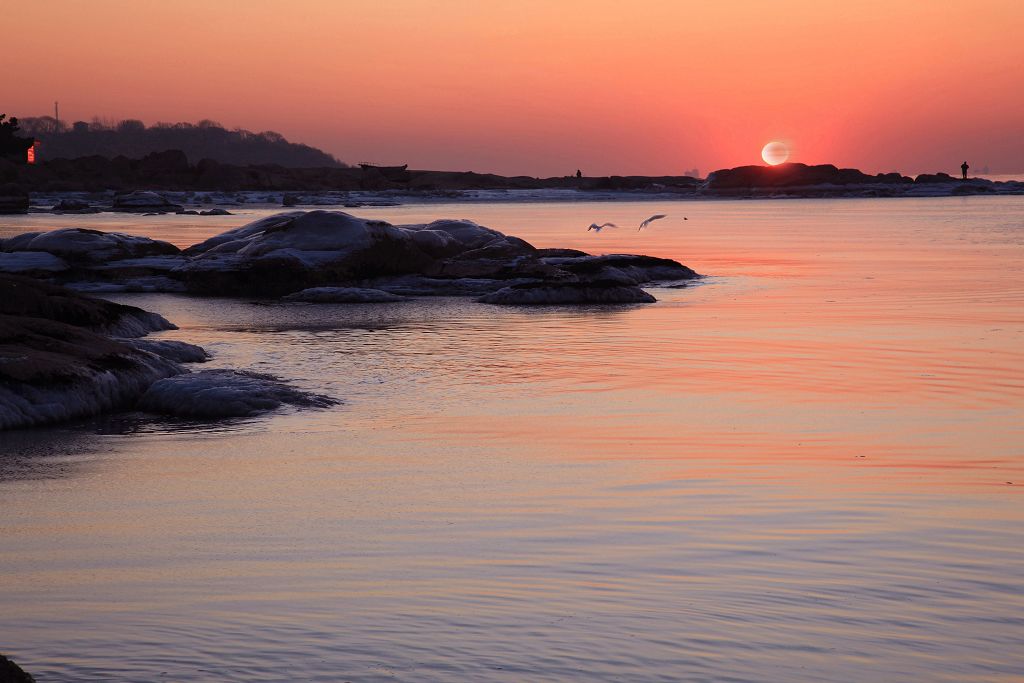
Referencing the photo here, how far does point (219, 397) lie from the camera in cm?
1013

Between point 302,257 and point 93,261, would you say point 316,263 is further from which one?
point 93,261

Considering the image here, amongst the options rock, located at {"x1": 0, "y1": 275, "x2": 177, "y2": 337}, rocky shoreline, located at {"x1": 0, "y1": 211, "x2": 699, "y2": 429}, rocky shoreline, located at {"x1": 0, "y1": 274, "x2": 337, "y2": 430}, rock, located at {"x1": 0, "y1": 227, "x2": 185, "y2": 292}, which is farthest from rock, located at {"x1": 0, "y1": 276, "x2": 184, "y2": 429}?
rock, located at {"x1": 0, "y1": 227, "x2": 185, "y2": 292}

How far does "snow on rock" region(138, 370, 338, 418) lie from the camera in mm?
10062

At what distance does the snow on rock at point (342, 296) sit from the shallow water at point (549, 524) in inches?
284

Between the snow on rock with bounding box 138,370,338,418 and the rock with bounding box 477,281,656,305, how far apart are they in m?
10.0

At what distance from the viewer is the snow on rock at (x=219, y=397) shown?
10062 mm

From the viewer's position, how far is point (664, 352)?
13.9 m

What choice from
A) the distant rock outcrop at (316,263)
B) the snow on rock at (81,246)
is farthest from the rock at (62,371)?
the snow on rock at (81,246)

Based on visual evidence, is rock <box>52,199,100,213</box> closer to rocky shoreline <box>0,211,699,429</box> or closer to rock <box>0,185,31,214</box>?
rock <box>0,185,31,214</box>

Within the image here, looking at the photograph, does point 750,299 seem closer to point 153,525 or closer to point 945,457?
point 945,457

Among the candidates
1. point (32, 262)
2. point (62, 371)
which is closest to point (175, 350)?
point (62, 371)

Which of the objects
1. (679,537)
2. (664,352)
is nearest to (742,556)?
(679,537)

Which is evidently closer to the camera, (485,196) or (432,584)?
(432,584)

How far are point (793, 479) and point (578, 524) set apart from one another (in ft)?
5.68
